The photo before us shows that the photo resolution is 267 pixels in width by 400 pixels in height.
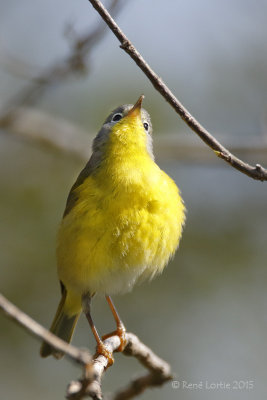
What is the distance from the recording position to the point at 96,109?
27.7 feet

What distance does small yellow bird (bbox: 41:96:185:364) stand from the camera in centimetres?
419

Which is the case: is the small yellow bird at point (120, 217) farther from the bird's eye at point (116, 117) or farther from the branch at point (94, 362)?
the branch at point (94, 362)

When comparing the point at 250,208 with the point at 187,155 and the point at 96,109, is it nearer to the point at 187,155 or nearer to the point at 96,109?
the point at 187,155

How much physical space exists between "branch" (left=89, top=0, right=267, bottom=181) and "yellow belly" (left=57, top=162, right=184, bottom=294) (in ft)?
4.81

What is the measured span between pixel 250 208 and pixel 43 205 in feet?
9.75

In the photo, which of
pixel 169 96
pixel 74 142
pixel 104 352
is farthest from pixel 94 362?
pixel 74 142

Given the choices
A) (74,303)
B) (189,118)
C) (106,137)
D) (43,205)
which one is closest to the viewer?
(189,118)

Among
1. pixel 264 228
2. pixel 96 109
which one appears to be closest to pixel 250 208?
pixel 264 228

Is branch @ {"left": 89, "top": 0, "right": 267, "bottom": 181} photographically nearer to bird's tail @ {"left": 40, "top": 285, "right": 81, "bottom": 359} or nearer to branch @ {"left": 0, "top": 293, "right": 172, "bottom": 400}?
branch @ {"left": 0, "top": 293, "right": 172, "bottom": 400}

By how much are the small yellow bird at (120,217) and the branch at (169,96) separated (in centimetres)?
148

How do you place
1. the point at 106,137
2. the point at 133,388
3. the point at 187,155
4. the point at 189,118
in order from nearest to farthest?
the point at 189,118 → the point at 133,388 → the point at 106,137 → the point at 187,155

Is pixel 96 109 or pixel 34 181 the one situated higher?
pixel 96 109

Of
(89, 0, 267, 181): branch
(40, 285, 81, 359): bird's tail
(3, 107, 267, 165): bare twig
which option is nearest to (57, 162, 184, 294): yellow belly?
(40, 285, 81, 359): bird's tail

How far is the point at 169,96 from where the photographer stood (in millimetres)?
2719
